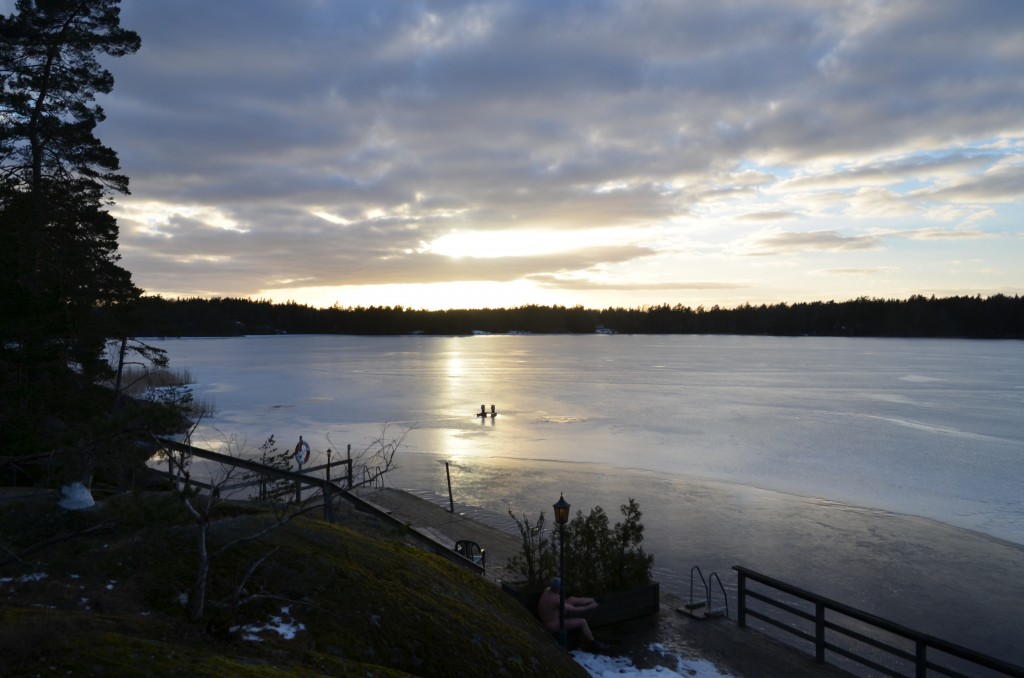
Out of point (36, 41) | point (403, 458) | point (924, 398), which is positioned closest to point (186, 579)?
point (36, 41)

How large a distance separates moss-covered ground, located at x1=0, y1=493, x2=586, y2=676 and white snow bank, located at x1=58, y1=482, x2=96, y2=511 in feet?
0.30

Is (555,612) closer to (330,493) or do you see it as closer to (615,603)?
(615,603)

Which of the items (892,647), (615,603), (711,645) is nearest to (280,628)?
(615,603)

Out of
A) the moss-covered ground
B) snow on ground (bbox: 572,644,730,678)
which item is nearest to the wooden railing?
the moss-covered ground

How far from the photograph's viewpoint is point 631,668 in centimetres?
955

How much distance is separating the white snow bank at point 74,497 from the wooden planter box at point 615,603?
6042 millimetres

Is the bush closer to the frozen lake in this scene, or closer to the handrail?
the handrail

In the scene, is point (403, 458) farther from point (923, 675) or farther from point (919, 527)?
point (923, 675)

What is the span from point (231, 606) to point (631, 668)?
6225mm

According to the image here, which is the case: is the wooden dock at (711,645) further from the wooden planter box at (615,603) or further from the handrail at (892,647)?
the handrail at (892,647)

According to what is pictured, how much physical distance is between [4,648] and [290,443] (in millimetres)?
30291

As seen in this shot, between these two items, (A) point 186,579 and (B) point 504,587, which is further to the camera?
(B) point 504,587

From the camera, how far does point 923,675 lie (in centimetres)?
932

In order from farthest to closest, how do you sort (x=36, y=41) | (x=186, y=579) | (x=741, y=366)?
(x=741, y=366), (x=36, y=41), (x=186, y=579)
